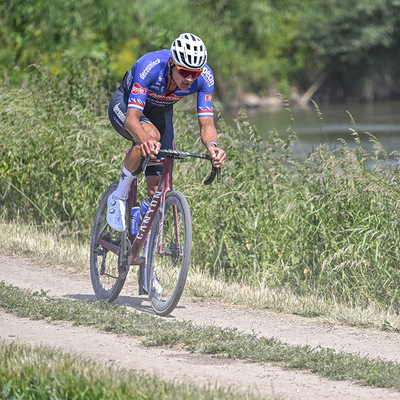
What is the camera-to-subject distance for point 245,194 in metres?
8.68

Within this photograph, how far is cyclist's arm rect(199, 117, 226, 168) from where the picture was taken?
6.15 meters

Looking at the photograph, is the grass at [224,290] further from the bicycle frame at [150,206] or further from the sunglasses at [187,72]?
the sunglasses at [187,72]

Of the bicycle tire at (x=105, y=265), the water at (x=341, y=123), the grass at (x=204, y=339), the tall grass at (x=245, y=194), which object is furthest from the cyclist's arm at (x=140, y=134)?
the water at (x=341, y=123)

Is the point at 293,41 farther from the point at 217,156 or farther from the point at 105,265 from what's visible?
the point at 217,156

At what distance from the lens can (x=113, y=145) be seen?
10.3 meters

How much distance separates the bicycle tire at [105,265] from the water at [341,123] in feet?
24.1

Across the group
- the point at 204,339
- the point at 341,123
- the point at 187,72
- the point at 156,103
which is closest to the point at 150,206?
Answer: the point at 156,103

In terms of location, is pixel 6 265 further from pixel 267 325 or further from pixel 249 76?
pixel 249 76

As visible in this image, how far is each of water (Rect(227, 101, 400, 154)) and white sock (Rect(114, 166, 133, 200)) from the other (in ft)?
25.3

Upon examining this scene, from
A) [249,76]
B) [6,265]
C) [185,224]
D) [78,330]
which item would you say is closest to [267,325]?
[185,224]

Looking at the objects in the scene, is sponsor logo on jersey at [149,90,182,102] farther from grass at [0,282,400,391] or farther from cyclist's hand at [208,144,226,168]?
grass at [0,282,400,391]

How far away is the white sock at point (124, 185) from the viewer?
261 inches

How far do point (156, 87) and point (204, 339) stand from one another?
1996 millimetres

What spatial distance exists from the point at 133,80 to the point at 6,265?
286 centimetres
